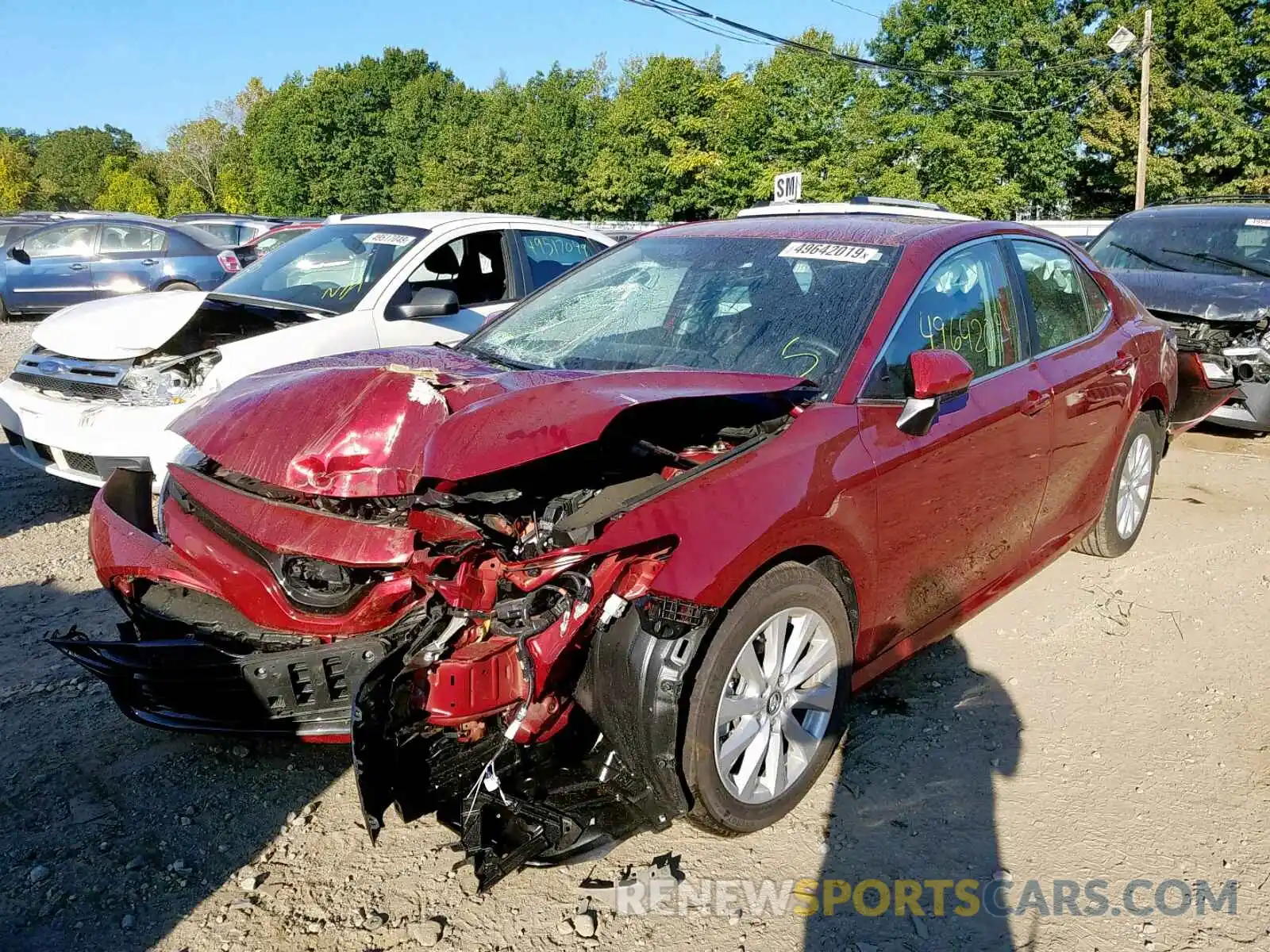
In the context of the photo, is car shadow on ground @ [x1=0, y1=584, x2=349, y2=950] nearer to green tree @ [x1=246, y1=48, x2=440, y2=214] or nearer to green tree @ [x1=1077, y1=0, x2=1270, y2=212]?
green tree @ [x1=1077, y1=0, x2=1270, y2=212]

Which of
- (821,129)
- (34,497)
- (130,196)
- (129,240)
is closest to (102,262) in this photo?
(129,240)

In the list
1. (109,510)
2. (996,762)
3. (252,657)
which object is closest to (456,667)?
(252,657)

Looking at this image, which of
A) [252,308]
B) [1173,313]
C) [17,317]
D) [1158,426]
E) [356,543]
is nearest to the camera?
[356,543]

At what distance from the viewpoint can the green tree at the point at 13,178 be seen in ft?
193

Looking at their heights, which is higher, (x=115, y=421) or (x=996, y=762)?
(x=115, y=421)

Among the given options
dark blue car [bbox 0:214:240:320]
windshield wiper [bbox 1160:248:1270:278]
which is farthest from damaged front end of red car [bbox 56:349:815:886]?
dark blue car [bbox 0:214:240:320]

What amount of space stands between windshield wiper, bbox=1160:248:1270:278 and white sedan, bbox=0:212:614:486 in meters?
5.28

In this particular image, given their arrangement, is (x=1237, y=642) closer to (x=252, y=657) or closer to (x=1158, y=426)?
(x=1158, y=426)

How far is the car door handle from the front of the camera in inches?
139

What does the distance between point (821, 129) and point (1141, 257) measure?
1513 inches

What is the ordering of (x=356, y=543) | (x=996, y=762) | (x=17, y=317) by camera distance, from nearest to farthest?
(x=356, y=543)
(x=996, y=762)
(x=17, y=317)

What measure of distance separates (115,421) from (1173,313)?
7323mm

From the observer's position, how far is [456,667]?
7.82 feet

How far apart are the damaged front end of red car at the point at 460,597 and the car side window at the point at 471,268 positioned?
140 inches
